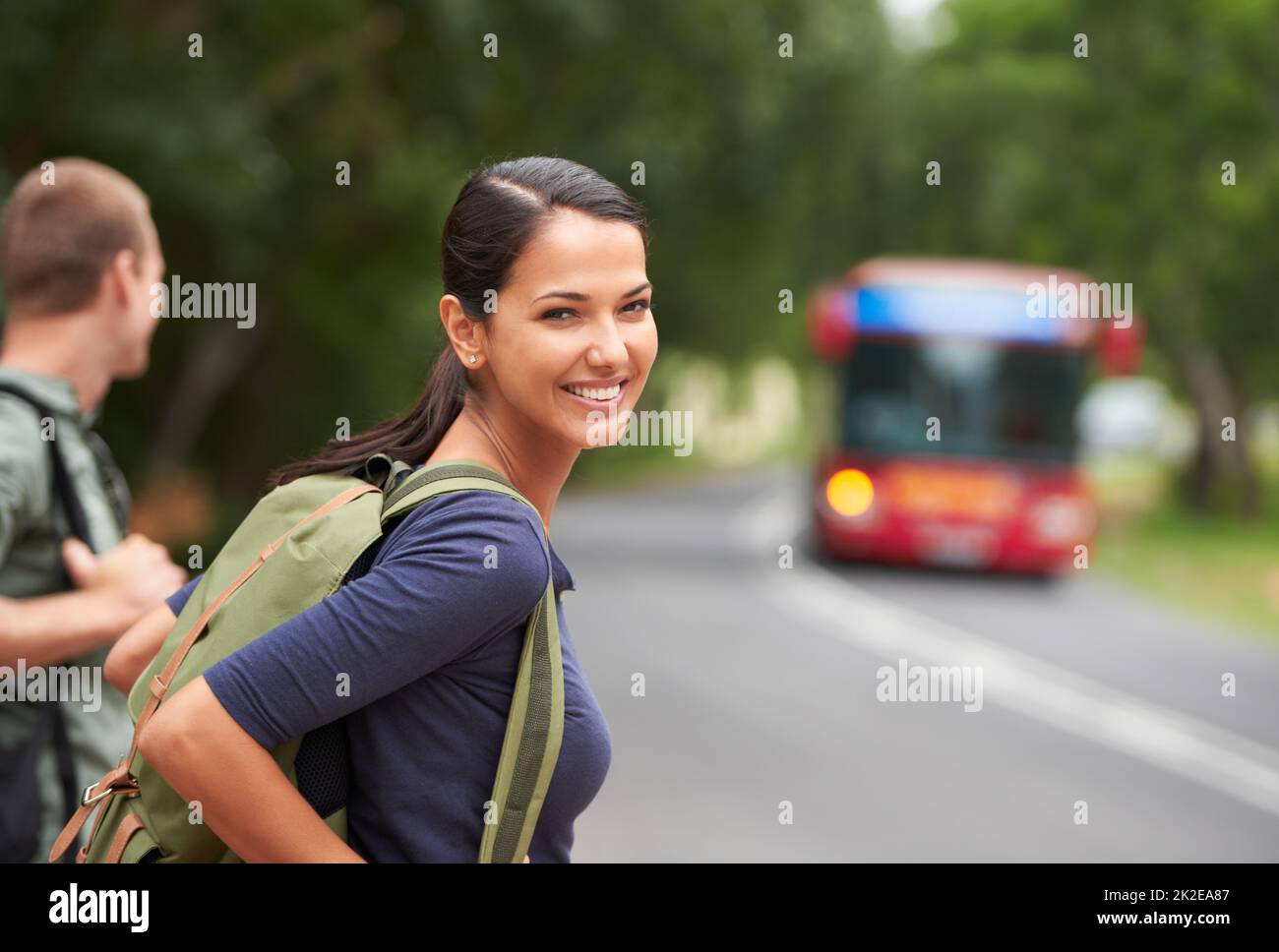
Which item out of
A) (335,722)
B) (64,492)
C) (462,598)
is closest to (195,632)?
(335,722)

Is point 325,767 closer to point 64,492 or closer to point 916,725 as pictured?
point 64,492

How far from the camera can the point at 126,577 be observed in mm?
2520

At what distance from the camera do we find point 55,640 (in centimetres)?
248

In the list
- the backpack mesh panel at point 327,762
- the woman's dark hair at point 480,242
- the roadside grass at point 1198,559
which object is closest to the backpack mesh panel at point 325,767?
the backpack mesh panel at point 327,762

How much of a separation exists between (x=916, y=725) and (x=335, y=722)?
8.66 m

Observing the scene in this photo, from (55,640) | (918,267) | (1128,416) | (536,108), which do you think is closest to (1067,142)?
(918,267)

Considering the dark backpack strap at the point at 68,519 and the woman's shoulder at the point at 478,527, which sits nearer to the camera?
the woman's shoulder at the point at 478,527

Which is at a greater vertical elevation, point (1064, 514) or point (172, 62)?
point (172, 62)

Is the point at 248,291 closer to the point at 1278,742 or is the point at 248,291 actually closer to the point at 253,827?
the point at 1278,742

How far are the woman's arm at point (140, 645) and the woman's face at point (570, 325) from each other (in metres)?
0.56

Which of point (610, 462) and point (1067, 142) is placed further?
point (610, 462)

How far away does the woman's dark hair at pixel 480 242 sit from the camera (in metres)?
1.84

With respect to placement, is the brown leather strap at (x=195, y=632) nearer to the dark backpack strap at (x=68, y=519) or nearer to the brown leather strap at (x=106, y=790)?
the brown leather strap at (x=106, y=790)
